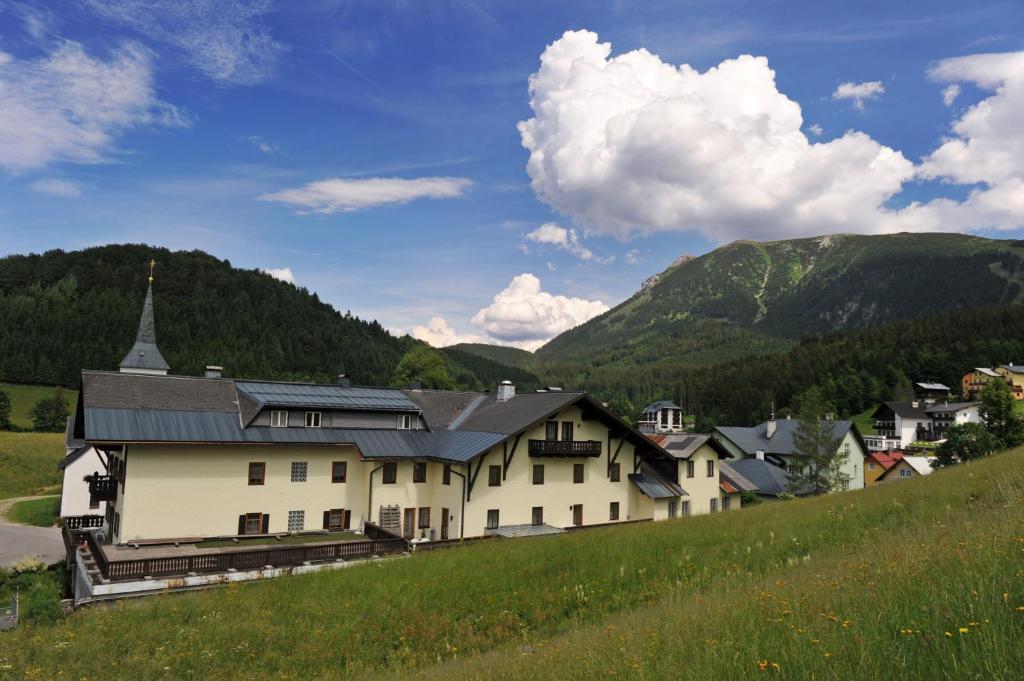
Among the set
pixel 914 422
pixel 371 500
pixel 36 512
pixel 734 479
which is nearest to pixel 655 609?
pixel 371 500

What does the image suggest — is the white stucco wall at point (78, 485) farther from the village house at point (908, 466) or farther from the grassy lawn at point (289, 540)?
the village house at point (908, 466)

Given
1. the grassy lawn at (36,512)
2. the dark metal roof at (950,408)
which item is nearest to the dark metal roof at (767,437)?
the dark metal roof at (950,408)

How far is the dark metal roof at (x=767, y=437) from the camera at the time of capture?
73.1 meters

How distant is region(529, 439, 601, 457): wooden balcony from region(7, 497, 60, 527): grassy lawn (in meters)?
37.2

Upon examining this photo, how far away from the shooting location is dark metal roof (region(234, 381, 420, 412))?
114ft

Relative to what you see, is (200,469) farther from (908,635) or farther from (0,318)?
(0,318)

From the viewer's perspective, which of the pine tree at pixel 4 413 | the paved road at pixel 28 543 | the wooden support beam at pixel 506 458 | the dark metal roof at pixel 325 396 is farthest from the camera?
the pine tree at pixel 4 413

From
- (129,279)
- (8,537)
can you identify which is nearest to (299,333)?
(129,279)

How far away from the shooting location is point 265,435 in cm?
3281

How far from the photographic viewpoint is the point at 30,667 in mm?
12406

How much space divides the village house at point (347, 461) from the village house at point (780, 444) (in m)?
37.4

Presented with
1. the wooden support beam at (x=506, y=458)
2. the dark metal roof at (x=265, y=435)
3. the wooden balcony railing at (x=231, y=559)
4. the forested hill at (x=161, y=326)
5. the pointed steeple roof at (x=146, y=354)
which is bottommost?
the wooden balcony railing at (x=231, y=559)

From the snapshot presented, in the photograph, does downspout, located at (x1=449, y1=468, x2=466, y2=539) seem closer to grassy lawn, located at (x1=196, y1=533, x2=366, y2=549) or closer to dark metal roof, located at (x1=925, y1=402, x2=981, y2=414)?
grassy lawn, located at (x1=196, y1=533, x2=366, y2=549)

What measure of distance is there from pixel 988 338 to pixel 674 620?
605 ft
